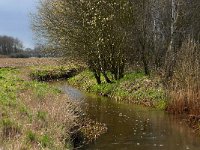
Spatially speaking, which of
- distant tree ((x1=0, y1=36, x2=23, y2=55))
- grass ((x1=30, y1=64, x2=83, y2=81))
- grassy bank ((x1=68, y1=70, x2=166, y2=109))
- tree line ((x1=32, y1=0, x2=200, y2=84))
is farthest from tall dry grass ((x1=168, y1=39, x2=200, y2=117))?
distant tree ((x1=0, y1=36, x2=23, y2=55))

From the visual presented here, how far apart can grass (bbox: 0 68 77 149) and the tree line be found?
38.3ft

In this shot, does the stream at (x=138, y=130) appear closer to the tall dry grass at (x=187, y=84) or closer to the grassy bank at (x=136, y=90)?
the tall dry grass at (x=187, y=84)

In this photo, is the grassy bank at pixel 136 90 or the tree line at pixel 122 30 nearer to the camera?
the grassy bank at pixel 136 90

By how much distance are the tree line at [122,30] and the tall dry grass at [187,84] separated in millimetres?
6023

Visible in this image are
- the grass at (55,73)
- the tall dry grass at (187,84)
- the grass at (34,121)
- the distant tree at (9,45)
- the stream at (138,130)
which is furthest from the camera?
the distant tree at (9,45)

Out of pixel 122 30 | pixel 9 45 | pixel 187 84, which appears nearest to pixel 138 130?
pixel 187 84

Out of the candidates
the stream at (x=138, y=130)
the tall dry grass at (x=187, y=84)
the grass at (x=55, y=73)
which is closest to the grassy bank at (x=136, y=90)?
the stream at (x=138, y=130)

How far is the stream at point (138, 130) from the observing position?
13789 mm

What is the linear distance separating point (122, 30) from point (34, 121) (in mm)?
16026

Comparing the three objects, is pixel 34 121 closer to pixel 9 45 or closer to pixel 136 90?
pixel 136 90

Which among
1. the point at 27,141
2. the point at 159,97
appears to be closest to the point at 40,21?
the point at 159,97

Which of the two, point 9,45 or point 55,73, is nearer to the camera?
point 55,73

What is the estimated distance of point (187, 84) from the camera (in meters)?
18.1

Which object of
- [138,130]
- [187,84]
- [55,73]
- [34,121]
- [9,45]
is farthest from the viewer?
[9,45]
